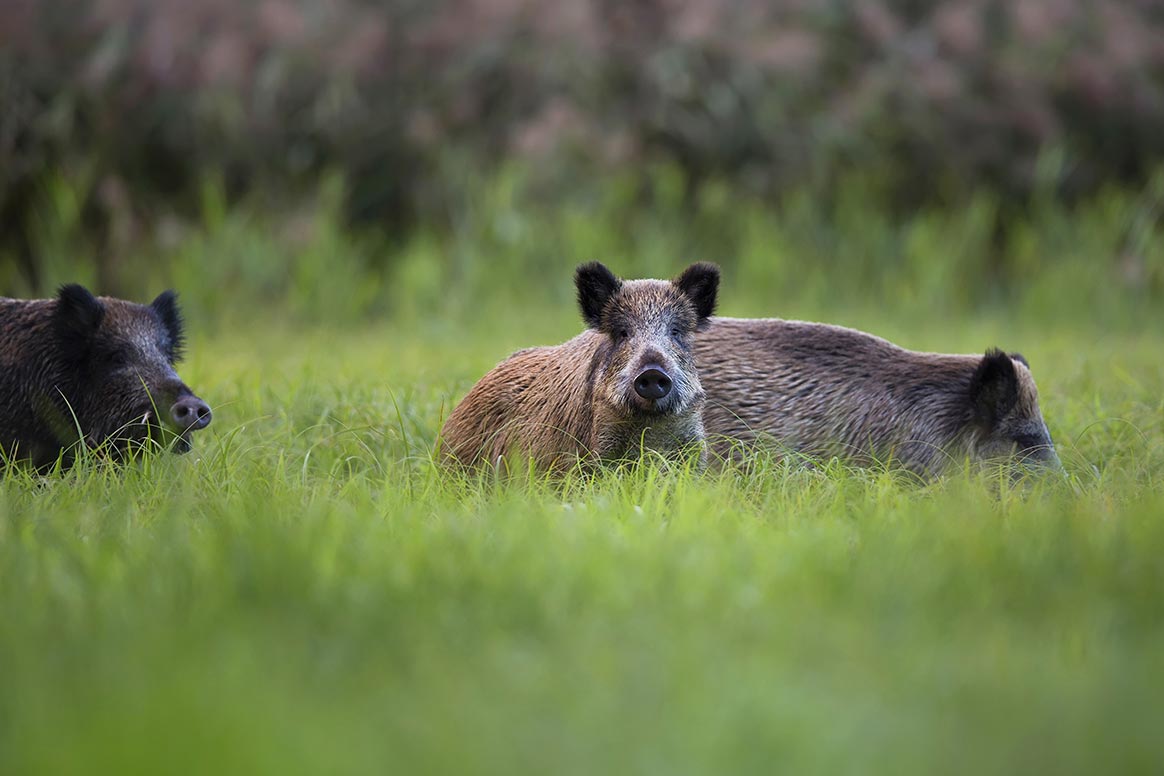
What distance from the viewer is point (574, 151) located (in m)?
12.1

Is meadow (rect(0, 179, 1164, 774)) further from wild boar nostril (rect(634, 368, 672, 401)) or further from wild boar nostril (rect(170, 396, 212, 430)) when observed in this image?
wild boar nostril (rect(634, 368, 672, 401))

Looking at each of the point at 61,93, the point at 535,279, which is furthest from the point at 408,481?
the point at 61,93

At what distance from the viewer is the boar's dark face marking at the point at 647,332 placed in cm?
480

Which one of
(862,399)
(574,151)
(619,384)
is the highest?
(574,151)

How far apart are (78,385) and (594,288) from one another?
2.10 metres

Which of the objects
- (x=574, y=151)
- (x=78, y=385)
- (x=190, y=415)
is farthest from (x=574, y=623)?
(x=574, y=151)

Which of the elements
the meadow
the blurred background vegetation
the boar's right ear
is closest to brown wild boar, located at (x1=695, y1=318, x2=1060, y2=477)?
the meadow

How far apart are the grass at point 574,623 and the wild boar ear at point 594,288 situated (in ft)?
2.19

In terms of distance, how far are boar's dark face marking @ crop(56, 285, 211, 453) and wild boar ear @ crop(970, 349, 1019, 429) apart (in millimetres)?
3121

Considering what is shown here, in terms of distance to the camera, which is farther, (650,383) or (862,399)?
(862,399)

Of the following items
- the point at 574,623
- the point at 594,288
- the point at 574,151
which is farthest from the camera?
the point at 574,151

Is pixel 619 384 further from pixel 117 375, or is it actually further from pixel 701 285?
pixel 117 375

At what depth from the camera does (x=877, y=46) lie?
1307 cm

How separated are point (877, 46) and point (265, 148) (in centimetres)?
607
